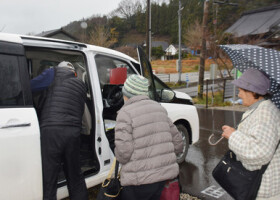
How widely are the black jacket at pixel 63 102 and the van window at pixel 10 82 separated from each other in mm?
249

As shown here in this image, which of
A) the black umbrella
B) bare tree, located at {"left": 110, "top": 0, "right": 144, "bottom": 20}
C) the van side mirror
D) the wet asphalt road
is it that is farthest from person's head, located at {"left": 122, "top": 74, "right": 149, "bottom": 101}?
bare tree, located at {"left": 110, "top": 0, "right": 144, "bottom": 20}

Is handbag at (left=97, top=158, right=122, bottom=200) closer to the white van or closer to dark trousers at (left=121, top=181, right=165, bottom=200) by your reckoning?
dark trousers at (left=121, top=181, right=165, bottom=200)

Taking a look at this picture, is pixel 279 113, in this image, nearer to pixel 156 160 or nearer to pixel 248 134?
pixel 248 134

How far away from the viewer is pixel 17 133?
2121mm

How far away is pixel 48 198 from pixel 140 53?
6.23 feet

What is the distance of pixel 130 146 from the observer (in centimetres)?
191

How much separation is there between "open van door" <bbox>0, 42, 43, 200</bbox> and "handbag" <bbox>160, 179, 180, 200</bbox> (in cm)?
111

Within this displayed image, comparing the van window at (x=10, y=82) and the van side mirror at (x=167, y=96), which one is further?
the van side mirror at (x=167, y=96)

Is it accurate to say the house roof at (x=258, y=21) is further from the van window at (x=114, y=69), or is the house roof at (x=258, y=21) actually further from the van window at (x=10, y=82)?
the van window at (x=10, y=82)

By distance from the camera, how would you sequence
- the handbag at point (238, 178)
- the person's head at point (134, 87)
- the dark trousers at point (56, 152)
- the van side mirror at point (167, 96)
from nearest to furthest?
the handbag at point (238, 178)
the person's head at point (134, 87)
the dark trousers at point (56, 152)
the van side mirror at point (167, 96)

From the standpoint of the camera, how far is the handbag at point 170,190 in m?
2.15

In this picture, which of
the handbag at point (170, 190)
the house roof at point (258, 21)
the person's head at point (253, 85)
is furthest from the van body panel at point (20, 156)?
the house roof at point (258, 21)

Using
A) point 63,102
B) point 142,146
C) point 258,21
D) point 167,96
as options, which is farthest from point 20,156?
point 258,21

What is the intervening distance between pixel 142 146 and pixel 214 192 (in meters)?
2.22
